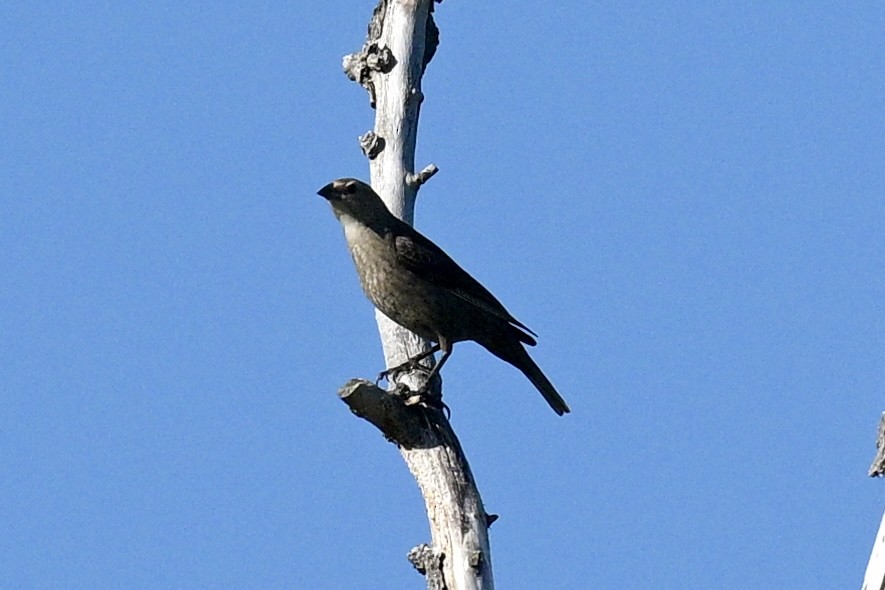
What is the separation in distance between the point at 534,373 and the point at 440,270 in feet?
2.45

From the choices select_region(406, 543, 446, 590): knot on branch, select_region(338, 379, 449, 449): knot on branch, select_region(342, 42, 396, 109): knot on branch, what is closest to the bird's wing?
select_region(342, 42, 396, 109): knot on branch

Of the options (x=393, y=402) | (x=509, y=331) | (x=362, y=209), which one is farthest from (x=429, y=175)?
(x=393, y=402)

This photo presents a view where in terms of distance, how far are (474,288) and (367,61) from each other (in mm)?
1326

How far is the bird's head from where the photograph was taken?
885 centimetres

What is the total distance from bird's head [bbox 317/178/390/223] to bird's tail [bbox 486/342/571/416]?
1.01 meters

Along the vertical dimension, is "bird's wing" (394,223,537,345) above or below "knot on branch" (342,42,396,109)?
below

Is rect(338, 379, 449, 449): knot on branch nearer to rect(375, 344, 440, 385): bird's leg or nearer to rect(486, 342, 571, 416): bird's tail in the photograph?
rect(375, 344, 440, 385): bird's leg

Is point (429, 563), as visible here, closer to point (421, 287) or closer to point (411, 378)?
point (411, 378)

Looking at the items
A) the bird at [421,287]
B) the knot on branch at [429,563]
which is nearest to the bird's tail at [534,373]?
the bird at [421,287]

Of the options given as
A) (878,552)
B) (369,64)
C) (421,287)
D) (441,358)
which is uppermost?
(369,64)

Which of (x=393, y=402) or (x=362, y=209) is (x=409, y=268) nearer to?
(x=362, y=209)

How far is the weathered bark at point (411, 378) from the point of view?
7.16m

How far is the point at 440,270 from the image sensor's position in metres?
9.09

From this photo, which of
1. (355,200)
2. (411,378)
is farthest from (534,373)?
(355,200)
